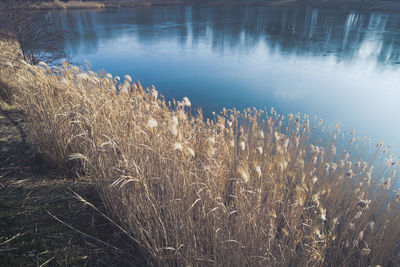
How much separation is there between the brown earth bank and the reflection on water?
4.40 m

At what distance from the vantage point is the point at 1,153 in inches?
113

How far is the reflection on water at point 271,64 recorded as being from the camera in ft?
23.0

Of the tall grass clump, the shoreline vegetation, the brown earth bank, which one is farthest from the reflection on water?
the shoreline vegetation

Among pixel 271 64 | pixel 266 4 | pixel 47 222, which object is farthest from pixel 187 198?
pixel 266 4

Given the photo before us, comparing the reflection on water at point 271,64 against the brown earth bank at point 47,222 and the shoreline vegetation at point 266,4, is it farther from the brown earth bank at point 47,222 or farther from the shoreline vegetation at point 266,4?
the shoreline vegetation at point 266,4

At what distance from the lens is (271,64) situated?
1034 cm

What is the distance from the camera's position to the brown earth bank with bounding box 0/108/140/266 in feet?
Result: 6.13

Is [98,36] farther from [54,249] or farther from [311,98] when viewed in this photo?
[54,249]

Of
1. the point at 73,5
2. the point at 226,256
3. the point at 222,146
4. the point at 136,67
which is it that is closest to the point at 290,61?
the point at 136,67

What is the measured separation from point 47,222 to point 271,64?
9.87 m

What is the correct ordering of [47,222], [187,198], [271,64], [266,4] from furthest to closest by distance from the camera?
[266,4] < [271,64] < [47,222] < [187,198]

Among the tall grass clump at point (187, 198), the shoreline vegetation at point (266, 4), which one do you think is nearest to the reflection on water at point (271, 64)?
the tall grass clump at point (187, 198)

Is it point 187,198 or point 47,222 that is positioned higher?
point 187,198

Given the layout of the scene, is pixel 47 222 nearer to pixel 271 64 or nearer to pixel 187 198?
pixel 187 198
